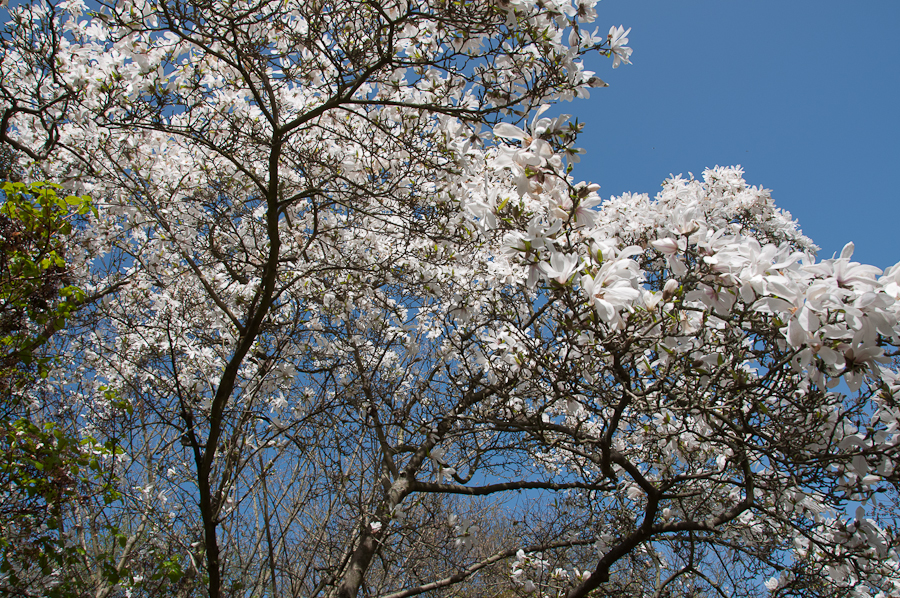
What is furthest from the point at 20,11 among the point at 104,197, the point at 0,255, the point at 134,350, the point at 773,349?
the point at 773,349

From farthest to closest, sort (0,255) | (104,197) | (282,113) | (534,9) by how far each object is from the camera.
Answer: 1. (104,197)
2. (282,113)
3. (0,255)
4. (534,9)

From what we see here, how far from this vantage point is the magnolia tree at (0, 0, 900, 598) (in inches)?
63.4

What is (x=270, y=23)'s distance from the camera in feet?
10.3

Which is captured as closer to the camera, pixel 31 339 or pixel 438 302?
pixel 31 339

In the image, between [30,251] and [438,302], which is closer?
[30,251]

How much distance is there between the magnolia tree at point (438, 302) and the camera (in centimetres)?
161

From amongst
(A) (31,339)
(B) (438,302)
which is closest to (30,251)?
(A) (31,339)

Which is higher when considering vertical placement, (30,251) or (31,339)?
(30,251)

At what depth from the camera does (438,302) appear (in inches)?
179

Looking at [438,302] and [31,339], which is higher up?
[438,302]

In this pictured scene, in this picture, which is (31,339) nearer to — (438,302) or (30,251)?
(30,251)

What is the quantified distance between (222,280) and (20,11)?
2.33 m

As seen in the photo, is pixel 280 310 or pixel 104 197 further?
pixel 280 310

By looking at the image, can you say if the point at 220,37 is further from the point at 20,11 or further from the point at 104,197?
the point at 104,197
